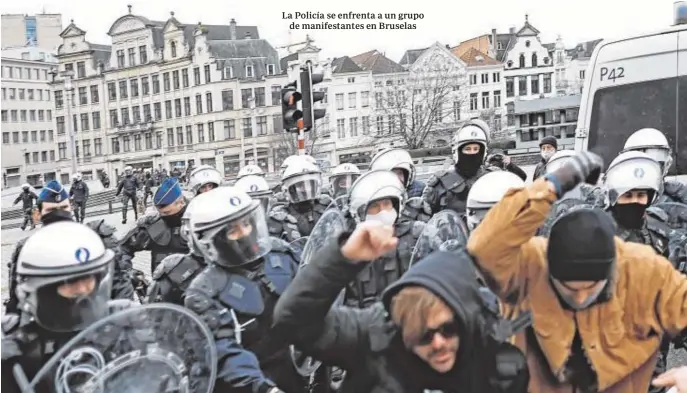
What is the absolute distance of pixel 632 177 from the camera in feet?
13.6

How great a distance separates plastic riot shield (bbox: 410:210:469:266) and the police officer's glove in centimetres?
92

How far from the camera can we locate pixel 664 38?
6281 mm

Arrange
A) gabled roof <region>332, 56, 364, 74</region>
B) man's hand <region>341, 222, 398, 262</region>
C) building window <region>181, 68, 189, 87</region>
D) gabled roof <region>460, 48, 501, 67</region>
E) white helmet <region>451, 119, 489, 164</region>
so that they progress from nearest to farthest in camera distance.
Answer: man's hand <region>341, 222, 398, 262</region>
white helmet <region>451, 119, 489, 164</region>
gabled roof <region>332, 56, 364, 74</region>
building window <region>181, 68, 189, 87</region>
gabled roof <region>460, 48, 501, 67</region>

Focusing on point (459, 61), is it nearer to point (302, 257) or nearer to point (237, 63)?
point (237, 63)

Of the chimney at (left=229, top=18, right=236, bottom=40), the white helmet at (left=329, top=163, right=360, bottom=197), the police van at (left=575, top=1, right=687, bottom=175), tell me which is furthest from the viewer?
the chimney at (left=229, top=18, right=236, bottom=40)

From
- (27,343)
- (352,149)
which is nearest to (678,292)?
(27,343)

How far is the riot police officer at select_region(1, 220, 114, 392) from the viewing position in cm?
243

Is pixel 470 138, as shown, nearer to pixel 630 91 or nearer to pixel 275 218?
pixel 630 91

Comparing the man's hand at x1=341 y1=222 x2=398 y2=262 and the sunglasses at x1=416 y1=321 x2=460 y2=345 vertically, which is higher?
the man's hand at x1=341 y1=222 x2=398 y2=262

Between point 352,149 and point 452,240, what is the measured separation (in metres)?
47.2

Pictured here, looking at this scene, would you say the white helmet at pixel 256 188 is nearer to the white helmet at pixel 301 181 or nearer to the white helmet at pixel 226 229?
the white helmet at pixel 301 181

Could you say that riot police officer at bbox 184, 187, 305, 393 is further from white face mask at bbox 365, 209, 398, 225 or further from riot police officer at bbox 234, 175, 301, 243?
riot police officer at bbox 234, 175, 301, 243

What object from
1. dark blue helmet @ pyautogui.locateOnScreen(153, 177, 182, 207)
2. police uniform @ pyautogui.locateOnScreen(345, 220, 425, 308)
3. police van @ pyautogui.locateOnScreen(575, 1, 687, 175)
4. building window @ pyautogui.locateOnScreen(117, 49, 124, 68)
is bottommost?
police uniform @ pyautogui.locateOnScreen(345, 220, 425, 308)

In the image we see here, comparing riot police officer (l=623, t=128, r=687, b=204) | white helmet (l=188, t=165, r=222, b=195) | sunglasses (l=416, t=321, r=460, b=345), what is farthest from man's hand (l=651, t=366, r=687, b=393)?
white helmet (l=188, t=165, r=222, b=195)
